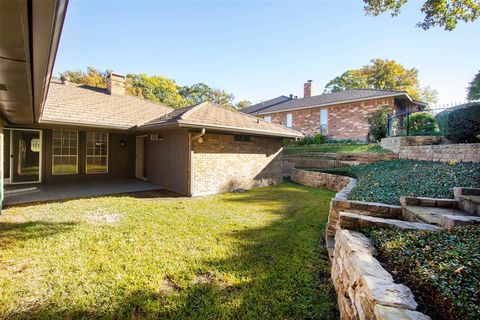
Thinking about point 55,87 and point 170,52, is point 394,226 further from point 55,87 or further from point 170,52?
point 170,52

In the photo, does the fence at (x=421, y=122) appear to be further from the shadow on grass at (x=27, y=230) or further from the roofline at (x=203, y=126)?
the shadow on grass at (x=27, y=230)

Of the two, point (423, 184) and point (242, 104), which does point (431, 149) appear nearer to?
point (423, 184)

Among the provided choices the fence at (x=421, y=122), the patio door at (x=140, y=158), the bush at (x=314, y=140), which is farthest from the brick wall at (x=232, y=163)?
the bush at (x=314, y=140)

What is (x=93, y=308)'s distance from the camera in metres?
2.27

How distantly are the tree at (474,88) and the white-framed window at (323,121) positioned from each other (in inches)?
620

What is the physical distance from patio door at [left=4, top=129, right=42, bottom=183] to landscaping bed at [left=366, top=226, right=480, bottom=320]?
12.0 m

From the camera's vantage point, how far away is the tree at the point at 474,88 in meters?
20.6

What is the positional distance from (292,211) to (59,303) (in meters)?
4.97

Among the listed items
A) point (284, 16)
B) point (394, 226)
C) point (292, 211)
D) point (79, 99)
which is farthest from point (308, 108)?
point (394, 226)

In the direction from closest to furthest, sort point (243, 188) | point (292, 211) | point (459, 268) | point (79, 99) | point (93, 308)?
point (459, 268) → point (93, 308) → point (292, 211) → point (243, 188) → point (79, 99)

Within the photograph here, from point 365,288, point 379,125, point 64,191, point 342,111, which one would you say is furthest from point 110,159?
point 342,111

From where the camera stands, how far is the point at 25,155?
29.1 feet

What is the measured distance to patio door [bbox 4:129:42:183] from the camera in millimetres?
8656

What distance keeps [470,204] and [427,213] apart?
0.70 meters
